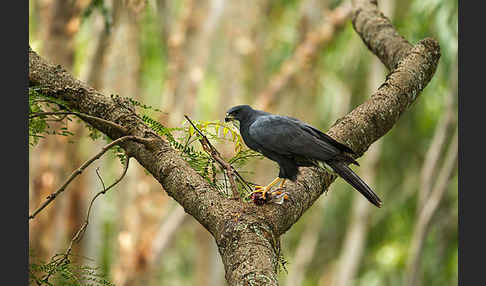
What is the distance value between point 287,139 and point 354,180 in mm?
536

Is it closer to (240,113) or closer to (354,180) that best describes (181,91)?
(240,113)

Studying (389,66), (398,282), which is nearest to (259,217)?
(389,66)

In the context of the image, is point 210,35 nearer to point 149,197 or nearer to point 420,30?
point 149,197

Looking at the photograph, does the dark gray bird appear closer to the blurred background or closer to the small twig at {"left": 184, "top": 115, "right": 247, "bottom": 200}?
the small twig at {"left": 184, "top": 115, "right": 247, "bottom": 200}

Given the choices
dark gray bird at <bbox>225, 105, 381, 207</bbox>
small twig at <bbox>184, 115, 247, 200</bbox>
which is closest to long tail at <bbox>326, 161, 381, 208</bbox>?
dark gray bird at <bbox>225, 105, 381, 207</bbox>

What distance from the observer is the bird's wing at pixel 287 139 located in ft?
10.9

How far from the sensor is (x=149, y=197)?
938 centimetres

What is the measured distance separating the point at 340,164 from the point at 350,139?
36 centimetres

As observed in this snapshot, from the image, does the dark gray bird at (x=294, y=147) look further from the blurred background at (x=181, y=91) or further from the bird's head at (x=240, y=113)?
the blurred background at (x=181, y=91)

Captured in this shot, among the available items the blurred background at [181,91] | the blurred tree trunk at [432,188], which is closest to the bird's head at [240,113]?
the blurred background at [181,91]

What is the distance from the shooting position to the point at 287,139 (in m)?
3.51

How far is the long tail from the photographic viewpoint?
10.1 feet

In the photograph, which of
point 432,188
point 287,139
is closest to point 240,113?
point 287,139

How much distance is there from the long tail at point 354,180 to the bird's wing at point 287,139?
0.06 m
